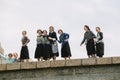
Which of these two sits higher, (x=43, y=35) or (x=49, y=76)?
(x=43, y=35)

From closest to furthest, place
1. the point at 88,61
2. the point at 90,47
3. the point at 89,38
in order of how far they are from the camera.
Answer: the point at 88,61 < the point at 90,47 < the point at 89,38

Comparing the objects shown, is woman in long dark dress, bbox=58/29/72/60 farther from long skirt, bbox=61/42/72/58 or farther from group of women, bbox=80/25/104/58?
group of women, bbox=80/25/104/58

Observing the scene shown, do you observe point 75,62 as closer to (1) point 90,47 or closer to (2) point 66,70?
(2) point 66,70

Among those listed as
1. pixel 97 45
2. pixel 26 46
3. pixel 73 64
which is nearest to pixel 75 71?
pixel 73 64

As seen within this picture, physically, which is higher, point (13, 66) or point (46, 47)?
point (46, 47)

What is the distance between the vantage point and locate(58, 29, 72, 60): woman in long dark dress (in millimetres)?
17094

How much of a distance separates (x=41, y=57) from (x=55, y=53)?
19.4 inches

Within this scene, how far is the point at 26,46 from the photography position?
17719 millimetres

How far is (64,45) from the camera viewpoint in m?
17.2

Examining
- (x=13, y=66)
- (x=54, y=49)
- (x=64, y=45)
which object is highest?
(x=64, y=45)

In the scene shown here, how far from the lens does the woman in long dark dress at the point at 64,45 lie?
Result: 17.1 metres

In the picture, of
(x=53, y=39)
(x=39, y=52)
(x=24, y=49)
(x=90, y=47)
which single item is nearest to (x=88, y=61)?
(x=90, y=47)

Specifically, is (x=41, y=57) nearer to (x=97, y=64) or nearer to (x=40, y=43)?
(x=40, y=43)

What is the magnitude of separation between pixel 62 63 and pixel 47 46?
1350 mm
